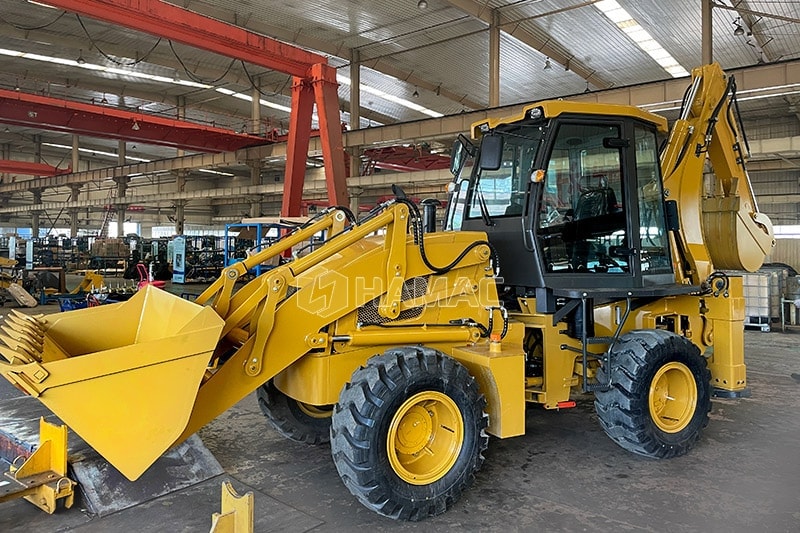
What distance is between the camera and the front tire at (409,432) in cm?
328

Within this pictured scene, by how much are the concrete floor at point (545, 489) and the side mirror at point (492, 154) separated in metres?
2.18

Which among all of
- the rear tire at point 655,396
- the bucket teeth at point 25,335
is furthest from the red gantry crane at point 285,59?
the rear tire at point 655,396

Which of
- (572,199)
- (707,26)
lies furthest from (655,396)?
(707,26)

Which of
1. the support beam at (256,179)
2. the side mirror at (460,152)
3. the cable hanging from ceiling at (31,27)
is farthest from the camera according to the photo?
the support beam at (256,179)

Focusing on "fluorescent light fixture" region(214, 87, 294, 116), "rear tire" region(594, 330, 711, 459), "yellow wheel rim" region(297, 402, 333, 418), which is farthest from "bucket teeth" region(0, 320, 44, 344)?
"fluorescent light fixture" region(214, 87, 294, 116)

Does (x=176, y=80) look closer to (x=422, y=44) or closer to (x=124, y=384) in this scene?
(x=422, y=44)

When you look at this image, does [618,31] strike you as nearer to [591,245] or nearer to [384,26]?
[384,26]

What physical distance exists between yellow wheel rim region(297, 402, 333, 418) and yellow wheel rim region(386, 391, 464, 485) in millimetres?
1315

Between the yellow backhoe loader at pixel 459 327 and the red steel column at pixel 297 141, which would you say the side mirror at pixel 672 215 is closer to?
the yellow backhoe loader at pixel 459 327

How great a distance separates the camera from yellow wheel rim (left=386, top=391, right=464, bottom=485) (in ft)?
11.6

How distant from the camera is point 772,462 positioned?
176 inches

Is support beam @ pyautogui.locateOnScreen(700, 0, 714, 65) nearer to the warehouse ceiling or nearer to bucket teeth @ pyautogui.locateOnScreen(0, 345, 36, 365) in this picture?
the warehouse ceiling

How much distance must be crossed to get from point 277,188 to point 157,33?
12333mm

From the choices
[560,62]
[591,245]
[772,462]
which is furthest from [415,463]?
[560,62]
